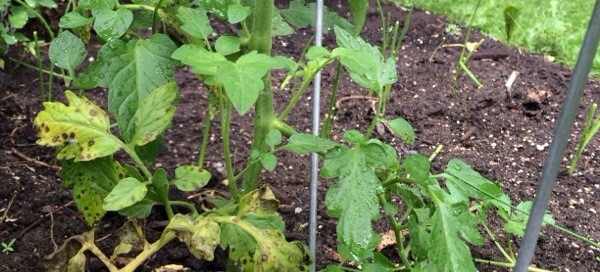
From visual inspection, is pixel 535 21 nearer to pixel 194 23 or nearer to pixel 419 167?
pixel 419 167

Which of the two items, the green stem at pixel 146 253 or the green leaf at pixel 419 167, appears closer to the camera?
the green leaf at pixel 419 167

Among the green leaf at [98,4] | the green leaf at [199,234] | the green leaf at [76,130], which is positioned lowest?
the green leaf at [199,234]

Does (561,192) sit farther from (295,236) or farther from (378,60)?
(378,60)

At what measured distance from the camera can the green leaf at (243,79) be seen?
1052 mm

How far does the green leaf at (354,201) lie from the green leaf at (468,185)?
0.19 metres

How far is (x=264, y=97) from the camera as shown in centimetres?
143

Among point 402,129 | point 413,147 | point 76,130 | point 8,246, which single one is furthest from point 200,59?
point 413,147

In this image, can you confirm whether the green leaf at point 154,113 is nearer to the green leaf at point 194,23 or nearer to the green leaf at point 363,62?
the green leaf at point 194,23

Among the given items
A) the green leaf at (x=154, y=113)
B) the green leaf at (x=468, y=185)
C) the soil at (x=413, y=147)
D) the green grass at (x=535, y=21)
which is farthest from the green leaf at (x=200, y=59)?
the green grass at (x=535, y=21)

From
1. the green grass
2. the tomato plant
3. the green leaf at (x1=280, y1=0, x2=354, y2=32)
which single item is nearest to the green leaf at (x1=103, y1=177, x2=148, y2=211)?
the tomato plant

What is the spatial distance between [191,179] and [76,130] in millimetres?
228

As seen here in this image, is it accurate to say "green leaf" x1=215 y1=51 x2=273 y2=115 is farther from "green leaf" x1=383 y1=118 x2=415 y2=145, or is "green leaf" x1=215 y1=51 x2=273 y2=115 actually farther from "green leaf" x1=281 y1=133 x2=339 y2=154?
"green leaf" x1=383 y1=118 x2=415 y2=145

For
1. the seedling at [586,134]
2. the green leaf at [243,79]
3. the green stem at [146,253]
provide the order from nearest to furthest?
the green leaf at [243,79] → the green stem at [146,253] → the seedling at [586,134]

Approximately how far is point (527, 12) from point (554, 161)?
8.51 feet
